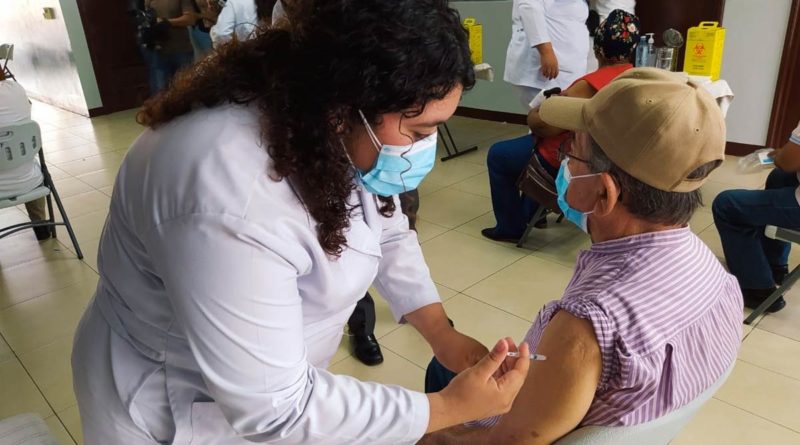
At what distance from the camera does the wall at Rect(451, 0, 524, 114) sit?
4.89 metres

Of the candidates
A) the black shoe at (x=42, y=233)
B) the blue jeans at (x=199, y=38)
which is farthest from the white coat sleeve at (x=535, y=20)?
the blue jeans at (x=199, y=38)

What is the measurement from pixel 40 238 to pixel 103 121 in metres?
3.38

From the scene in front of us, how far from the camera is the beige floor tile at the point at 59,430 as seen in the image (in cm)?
179

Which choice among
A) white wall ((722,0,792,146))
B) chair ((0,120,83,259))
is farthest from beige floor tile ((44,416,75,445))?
white wall ((722,0,792,146))

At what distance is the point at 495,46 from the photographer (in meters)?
5.03

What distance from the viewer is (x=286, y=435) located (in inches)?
29.5

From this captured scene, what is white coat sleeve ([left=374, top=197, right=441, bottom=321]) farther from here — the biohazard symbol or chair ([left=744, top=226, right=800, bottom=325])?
the biohazard symbol

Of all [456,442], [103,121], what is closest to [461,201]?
[456,442]

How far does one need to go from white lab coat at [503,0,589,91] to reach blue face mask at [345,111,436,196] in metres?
2.49

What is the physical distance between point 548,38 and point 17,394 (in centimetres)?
292

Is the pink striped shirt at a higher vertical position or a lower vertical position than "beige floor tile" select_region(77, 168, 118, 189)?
higher

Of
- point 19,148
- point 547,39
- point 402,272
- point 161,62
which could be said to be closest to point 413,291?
point 402,272

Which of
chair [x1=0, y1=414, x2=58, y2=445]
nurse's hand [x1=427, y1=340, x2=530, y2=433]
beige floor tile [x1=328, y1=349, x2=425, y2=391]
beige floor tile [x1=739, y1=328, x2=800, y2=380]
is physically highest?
nurse's hand [x1=427, y1=340, x2=530, y2=433]

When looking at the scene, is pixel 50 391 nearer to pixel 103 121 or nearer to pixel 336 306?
pixel 336 306
